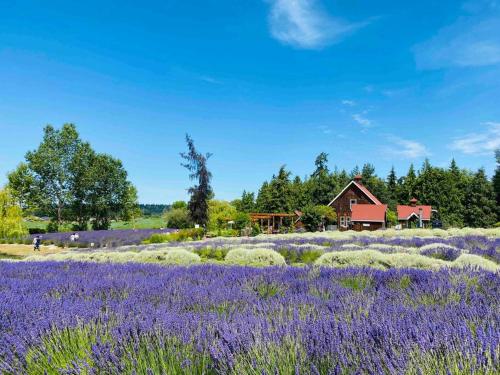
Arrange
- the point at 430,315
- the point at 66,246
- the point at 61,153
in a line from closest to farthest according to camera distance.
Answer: the point at 430,315
the point at 66,246
the point at 61,153

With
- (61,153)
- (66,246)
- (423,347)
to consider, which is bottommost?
(66,246)

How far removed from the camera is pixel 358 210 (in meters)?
41.4

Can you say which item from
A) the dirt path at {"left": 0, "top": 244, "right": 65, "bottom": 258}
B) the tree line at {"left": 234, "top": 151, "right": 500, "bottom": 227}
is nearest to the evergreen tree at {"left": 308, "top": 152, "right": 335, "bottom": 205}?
the tree line at {"left": 234, "top": 151, "right": 500, "bottom": 227}

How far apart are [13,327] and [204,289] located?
161 centimetres

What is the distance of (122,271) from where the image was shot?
534 centimetres

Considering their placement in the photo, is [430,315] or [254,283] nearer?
[430,315]

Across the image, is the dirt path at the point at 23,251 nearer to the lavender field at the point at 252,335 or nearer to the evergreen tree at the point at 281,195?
the lavender field at the point at 252,335

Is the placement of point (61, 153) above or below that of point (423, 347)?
above

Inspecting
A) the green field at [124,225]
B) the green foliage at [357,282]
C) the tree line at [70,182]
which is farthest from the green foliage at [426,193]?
the green foliage at [357,282]

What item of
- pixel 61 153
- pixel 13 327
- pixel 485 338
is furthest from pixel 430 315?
pixel 61 153

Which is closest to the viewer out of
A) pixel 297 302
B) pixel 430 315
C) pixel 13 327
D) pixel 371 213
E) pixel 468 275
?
pixel 430 315

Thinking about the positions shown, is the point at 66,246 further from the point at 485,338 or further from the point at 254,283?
Result: the point at 485,338

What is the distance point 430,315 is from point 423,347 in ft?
2.81

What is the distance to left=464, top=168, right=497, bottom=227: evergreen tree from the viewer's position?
4666 centimetres
